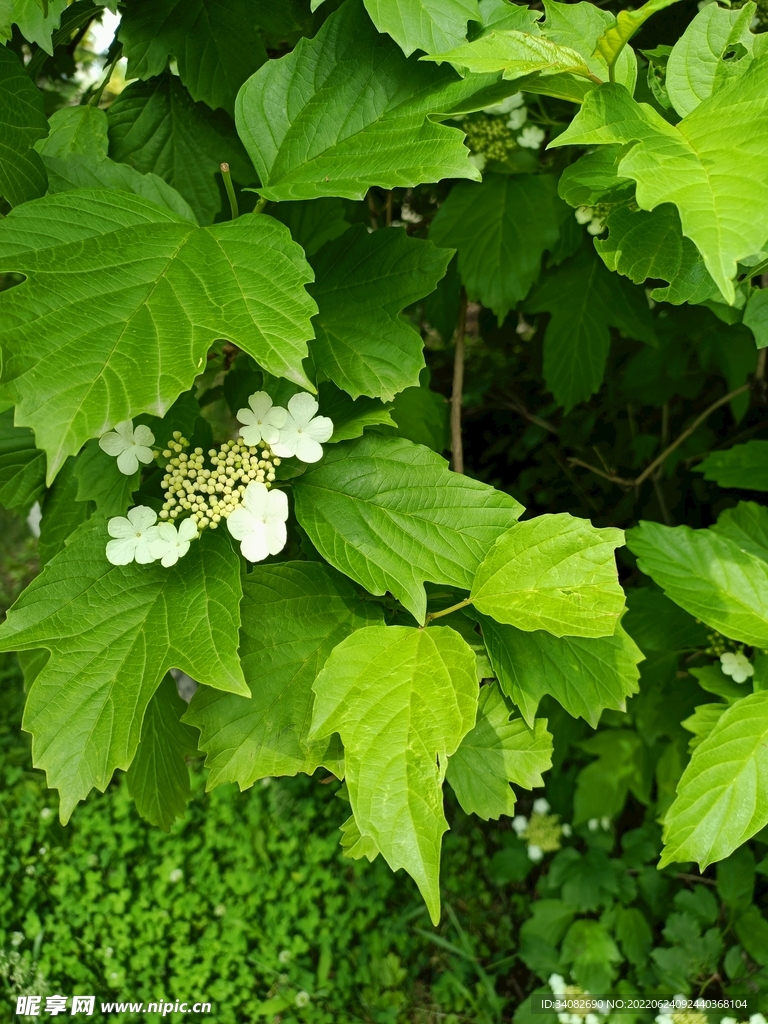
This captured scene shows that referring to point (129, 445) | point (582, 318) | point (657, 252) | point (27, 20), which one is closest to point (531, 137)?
point (582, 318)

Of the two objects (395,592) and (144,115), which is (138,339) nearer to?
(395,592)

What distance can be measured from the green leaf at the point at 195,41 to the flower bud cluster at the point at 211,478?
481mm

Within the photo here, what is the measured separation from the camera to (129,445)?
786mm

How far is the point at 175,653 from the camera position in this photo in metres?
0.71

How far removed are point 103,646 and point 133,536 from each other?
10cm

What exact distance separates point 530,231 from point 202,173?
504mm

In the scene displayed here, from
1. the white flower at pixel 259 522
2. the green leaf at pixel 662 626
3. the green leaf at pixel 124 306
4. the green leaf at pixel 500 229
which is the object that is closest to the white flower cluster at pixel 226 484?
the white flower at pixel 259 522

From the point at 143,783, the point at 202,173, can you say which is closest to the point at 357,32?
the point at 202,173

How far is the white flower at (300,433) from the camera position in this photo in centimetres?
79

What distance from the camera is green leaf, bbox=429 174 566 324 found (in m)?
1.24

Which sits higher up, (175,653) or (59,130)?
(59,130)

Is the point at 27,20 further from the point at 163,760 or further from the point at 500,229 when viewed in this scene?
the point at 163,760

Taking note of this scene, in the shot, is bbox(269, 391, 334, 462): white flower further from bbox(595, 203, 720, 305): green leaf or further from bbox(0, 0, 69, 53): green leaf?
bbox(0, 0, 69, 53): green leaf

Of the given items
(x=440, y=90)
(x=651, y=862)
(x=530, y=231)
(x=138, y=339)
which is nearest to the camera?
(x=138, y=339)
